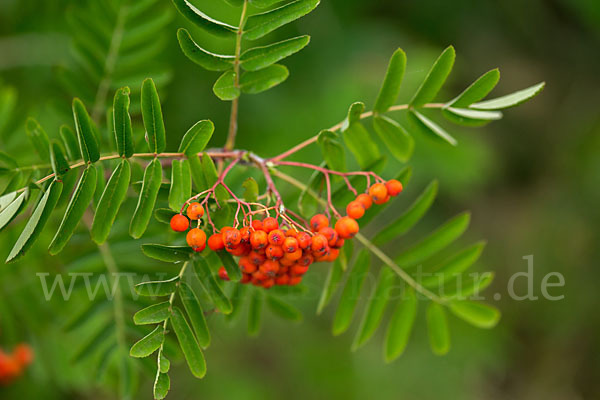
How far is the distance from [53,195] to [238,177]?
2.05 feet

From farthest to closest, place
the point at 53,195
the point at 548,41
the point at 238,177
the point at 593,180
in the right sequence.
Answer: the point at 548,41
the point at 593,180
the point at 238,177
the point at 53,195

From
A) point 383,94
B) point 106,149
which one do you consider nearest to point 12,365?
point 106,149

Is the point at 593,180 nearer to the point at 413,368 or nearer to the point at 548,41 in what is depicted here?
the point at 548,41

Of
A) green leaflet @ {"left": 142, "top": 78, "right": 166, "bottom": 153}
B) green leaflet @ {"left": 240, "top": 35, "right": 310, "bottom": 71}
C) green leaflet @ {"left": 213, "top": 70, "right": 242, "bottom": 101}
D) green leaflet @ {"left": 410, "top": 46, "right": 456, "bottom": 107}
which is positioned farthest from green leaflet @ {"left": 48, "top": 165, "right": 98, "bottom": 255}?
green leaflet @ {"left": 410, "top": 46, "right": 456, "bottom": 107}

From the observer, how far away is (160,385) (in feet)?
4.28

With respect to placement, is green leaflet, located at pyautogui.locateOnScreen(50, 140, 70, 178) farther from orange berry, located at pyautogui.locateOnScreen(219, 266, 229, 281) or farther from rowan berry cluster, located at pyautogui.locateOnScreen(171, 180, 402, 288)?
orange berry, located at pyautogui.locateOnScreen(219, 266, 229, 281)

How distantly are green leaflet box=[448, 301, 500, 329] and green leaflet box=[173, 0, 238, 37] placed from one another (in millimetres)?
1211

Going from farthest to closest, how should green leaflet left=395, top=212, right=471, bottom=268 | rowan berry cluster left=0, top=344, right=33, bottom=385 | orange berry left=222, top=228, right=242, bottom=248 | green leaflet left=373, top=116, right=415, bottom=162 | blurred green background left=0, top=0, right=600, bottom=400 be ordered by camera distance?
blurred green background left=0, top=0, right=600, bottom=400, rowan berry cluster left=0, top=344, right=33, bottom=385, green leaflet left=395, top=212, right=471, bottom=268, green leaflet left=373, top=116, right=415, bottom=162, orange berry left=222, top=228, right=242, bottom=248

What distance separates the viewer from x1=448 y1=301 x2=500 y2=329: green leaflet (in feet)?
6.21

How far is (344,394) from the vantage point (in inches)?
164

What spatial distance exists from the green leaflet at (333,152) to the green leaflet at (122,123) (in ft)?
1.68

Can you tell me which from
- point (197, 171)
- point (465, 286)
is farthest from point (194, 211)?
point (465, 286)

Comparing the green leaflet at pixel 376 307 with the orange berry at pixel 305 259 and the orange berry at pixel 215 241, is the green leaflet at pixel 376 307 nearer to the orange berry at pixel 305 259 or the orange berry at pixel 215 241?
the orange berry at pixel 305 259

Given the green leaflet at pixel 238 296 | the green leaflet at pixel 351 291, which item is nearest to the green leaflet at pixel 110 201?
the green leaflet at pixel 238 296
